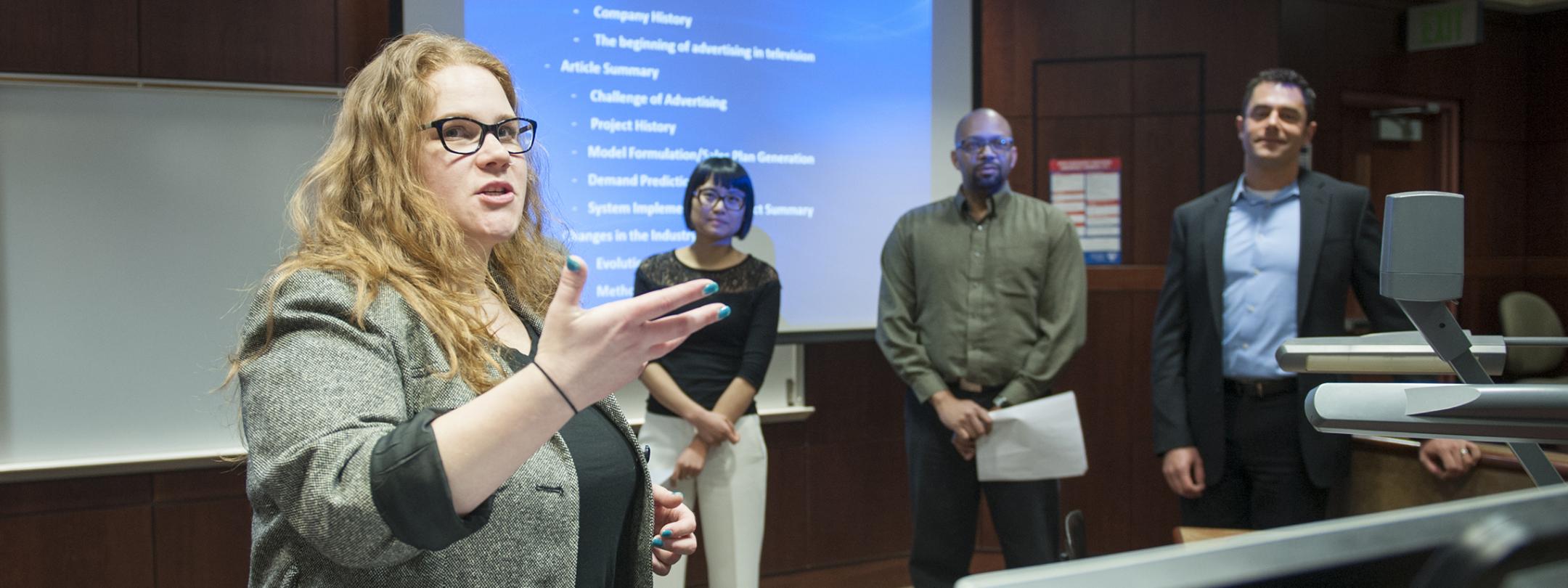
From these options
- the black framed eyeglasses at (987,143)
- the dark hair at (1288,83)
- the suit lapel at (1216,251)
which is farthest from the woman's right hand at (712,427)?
the dark hair at (1288,83)

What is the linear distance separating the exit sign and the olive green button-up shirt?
409cm

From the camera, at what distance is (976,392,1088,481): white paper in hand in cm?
305

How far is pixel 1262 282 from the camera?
2.76m

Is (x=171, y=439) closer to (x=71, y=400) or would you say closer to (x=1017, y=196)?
(x=71, y=400)

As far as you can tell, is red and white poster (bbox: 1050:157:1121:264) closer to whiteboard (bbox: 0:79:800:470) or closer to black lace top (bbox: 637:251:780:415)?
black lace top (bbox: 637:251:780:415)

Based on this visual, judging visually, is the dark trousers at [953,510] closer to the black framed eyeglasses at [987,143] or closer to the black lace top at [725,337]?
the black lace top at [725,337]

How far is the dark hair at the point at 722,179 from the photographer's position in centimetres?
308

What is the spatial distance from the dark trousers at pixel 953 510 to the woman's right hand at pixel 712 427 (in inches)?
24.4

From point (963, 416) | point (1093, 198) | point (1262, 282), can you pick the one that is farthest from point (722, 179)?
point (1093, 198)

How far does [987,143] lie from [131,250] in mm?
2499

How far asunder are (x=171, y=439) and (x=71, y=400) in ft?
0.89

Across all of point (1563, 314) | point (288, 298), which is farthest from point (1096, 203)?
point (1563, 314)

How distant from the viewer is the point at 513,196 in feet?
4.23

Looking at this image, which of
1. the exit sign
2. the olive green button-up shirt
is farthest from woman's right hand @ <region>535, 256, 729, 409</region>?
the exit sign
